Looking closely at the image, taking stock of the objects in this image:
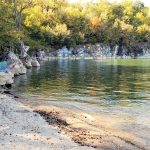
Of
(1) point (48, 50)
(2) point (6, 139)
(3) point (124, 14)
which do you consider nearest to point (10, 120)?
(2) point (6, 139)

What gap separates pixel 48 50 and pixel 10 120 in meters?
112

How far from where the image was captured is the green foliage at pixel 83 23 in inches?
4985

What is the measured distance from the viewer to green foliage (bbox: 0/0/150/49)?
4985 inches

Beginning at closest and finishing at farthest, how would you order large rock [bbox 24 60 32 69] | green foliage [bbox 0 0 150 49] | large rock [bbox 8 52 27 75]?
1. large rock [bbox 8 52 27 75]
2. large rock [bbox 24 60 32 69]
3. green foliage [bbox 0 0 150 49]

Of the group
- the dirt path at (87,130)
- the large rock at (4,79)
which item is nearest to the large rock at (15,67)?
the large rock at (4,79)

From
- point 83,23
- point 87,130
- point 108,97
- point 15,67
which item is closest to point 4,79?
point 108,97

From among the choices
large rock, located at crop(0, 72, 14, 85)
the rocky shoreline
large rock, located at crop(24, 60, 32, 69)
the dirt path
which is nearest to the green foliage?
large rock, located at crop(24, 60, 32, 69)

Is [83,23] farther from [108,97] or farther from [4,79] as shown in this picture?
[108,97]

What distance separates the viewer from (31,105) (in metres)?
31.0

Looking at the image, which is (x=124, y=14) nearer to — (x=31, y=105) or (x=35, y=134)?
(x=31, y=105)

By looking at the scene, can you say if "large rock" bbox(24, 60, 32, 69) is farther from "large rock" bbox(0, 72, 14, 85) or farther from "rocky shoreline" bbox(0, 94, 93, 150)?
"rocky shoreline" bbox(0, 94, 93, 150)

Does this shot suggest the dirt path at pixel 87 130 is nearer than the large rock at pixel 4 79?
Yes

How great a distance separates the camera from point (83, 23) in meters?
153

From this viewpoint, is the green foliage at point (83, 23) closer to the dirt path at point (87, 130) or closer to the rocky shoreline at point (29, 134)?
the dirt path at point (87, 130)
